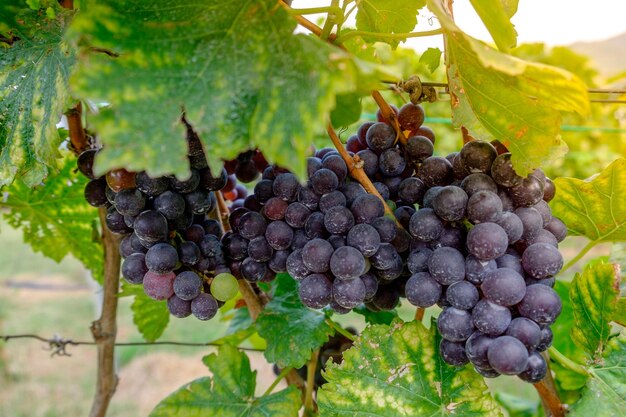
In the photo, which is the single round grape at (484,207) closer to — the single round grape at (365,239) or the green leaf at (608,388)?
the single round grape at (365,239)

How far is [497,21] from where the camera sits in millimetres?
598

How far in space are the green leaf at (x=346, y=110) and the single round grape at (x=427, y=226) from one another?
14 cm

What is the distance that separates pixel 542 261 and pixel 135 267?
490mm

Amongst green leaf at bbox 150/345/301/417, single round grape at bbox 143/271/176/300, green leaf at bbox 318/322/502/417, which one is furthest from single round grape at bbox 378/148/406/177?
green leaf at bbox 150/345/301/417

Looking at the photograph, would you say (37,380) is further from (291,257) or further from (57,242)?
(291,257)

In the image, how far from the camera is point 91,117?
0.48 meters

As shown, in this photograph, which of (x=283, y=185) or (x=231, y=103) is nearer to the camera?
(x=231, y=103)

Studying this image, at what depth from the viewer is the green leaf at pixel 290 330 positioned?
88 centimetres

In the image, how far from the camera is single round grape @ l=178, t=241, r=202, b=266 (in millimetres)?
729

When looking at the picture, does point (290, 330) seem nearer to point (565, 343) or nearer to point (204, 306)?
point (204, 306)

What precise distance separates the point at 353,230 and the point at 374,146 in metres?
0.15

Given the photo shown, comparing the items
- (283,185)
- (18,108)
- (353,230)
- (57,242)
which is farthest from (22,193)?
(353,230)

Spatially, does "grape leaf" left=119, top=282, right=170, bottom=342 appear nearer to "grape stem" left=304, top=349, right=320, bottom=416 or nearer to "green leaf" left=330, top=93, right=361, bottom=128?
"grape stem" left=304, top=349, right=320, bottom=416

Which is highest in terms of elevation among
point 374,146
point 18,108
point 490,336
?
point 18,108
